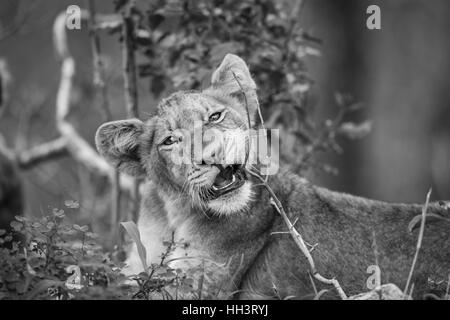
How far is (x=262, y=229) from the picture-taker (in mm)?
6648

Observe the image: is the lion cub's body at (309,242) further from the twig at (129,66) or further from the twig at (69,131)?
the twig at (69,131)

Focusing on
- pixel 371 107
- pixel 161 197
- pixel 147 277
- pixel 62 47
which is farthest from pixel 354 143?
pixel 147 277

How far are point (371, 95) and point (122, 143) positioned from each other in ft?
32.2

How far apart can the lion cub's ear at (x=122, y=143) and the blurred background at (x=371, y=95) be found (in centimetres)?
702

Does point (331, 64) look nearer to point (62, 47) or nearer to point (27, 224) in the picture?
point (62, 47)

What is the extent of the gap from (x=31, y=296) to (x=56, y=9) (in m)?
16.2

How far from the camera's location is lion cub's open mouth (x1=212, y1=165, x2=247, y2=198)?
6.35 metres

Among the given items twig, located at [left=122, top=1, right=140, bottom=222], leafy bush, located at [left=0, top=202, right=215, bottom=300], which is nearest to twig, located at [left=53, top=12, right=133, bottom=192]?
twig, located at [left=122, top=1, right=140, bottom=222]

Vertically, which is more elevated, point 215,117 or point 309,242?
point 215,117

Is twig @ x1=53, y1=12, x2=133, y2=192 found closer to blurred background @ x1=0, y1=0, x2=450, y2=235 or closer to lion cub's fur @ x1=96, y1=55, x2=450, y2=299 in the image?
blurred background @ x1=0, y1=0, x2=450, y2=235

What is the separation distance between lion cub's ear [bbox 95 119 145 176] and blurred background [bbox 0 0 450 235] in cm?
702

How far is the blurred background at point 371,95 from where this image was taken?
1488 centimetres

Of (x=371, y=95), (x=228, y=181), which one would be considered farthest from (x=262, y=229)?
(x=371, y=95)

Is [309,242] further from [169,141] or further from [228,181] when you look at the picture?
[169,141]
